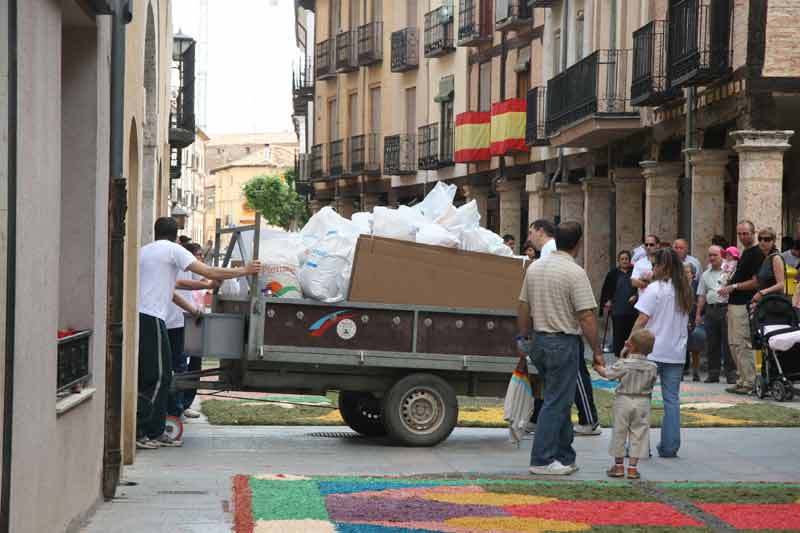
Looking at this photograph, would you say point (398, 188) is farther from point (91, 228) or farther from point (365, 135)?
point (91, 228)

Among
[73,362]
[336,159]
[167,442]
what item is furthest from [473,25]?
[73,362]

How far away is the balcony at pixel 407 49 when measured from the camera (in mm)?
46156

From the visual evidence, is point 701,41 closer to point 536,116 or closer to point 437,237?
point 437,237

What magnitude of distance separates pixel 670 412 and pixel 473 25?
94.5 feet

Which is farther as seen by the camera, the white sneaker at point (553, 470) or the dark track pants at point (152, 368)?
the dark track pants at point (152, 368)

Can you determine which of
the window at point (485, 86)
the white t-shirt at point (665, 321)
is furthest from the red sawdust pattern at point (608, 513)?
the window at point (485, 86)

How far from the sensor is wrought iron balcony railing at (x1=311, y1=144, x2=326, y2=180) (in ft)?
179

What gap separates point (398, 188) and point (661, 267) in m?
35.7

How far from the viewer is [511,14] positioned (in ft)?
122

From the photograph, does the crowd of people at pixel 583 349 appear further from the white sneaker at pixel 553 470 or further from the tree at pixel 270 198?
the tree at pixel 270 198

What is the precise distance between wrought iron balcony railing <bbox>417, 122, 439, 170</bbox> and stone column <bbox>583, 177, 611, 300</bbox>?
1155cm

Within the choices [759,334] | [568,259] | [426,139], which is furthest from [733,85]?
[426,139]

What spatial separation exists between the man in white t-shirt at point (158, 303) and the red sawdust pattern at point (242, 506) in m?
1.91

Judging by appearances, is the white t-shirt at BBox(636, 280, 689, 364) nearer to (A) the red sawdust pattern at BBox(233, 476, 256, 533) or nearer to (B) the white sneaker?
(B) the white sneaker
